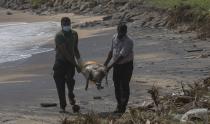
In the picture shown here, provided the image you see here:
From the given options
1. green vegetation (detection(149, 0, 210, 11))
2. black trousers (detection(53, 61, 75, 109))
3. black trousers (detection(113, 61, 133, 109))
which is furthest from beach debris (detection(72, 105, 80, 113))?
green vegetation (detection(149, 0, 210, 11))

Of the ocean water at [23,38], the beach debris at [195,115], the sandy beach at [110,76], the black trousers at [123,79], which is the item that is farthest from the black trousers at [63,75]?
the ocean water at [23,38]

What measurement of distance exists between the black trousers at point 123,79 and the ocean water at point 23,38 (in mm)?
11218

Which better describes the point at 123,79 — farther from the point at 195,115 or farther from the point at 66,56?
the point at 195,115

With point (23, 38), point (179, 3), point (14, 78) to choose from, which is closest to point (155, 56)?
point (14, 78)

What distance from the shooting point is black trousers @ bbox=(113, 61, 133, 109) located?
11234 millimetres

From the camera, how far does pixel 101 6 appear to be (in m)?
37.8

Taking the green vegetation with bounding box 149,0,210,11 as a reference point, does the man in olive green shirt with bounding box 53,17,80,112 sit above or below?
above

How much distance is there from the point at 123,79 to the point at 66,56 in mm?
1075

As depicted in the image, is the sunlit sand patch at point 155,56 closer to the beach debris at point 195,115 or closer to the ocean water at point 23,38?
the ocean water at point 23,38

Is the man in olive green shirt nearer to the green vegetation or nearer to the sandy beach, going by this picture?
the sandy beach

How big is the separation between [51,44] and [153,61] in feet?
26.6

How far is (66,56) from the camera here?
11469mm

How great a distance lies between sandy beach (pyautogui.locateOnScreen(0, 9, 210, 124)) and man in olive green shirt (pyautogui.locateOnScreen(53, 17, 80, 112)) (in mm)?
540

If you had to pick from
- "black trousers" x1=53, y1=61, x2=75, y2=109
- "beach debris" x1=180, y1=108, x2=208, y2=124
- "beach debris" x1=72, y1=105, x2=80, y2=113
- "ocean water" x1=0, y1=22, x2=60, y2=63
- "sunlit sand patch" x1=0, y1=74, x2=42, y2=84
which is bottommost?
"ocean water" x1=0, y1=22, x2=60, y2=63
